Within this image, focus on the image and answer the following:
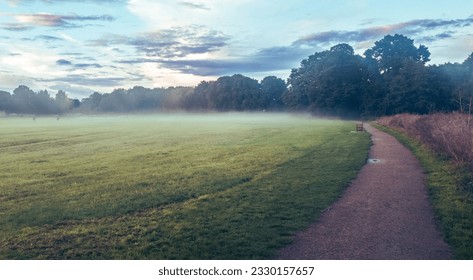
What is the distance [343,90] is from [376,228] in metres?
74.4

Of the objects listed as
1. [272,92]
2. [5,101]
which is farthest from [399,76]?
[5,101]

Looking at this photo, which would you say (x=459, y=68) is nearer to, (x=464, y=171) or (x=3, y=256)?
(x=464, y=171)

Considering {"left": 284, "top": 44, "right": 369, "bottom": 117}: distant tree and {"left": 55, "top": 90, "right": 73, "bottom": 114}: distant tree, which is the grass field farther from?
{"left": 284, "top": 44, "right": 369, "bottom": 117}: distant tree

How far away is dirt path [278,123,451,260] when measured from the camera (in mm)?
7535

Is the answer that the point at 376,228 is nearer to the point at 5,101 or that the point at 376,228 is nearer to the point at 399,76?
the point at 5,101

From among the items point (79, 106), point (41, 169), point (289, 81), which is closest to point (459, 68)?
point (289, 81)

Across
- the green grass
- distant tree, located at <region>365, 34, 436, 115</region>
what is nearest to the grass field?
the green grass

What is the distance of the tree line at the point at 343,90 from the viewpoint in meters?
63.2

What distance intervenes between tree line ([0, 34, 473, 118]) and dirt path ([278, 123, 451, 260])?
1814 inches

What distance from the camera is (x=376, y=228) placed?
8.93 m

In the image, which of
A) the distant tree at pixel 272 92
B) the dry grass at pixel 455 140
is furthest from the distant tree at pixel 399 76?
the dry grass at pixel 455 140

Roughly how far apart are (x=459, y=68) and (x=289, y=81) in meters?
38.9

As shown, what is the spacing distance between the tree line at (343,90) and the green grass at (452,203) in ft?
146

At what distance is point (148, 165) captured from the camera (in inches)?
759
